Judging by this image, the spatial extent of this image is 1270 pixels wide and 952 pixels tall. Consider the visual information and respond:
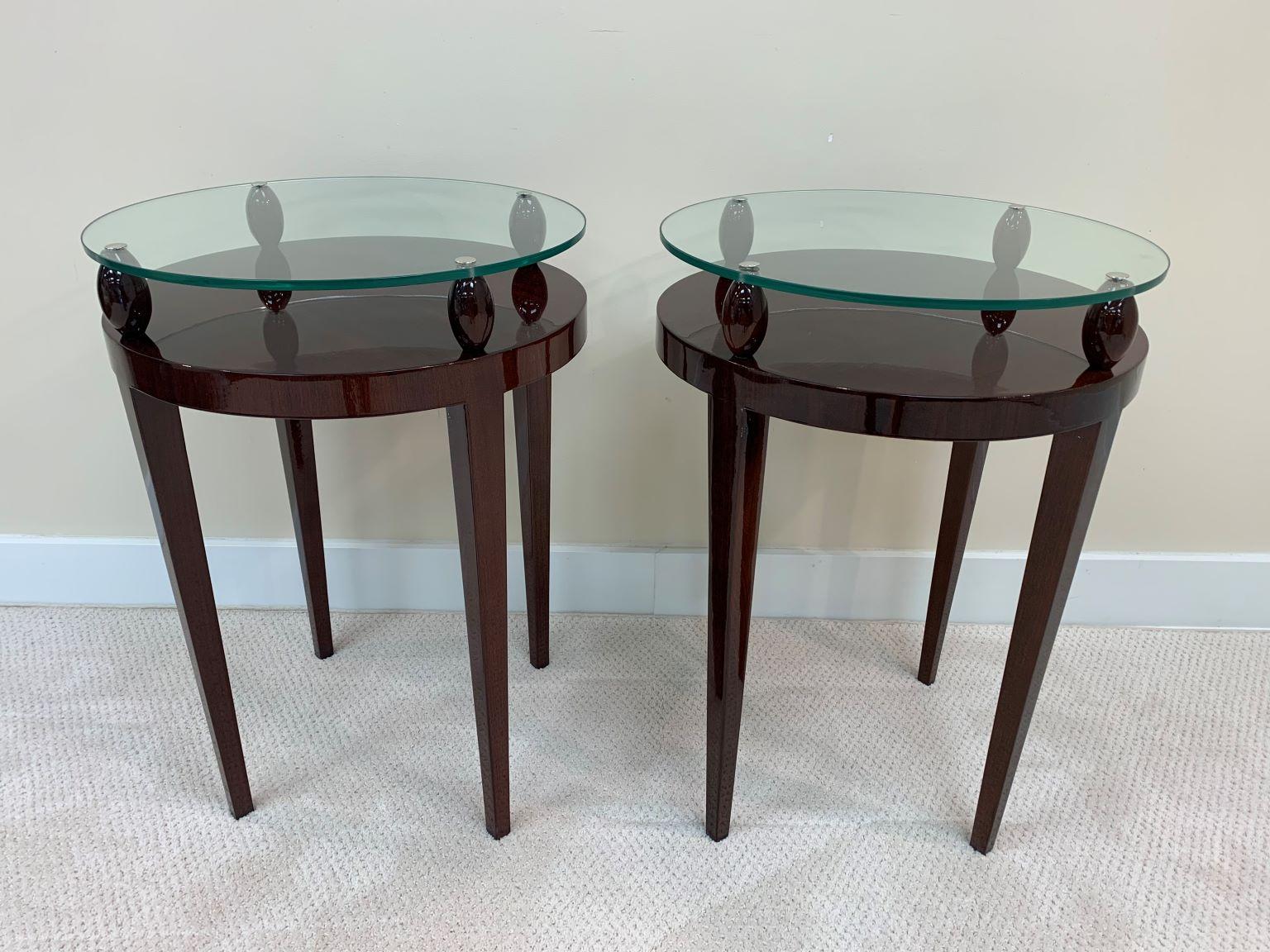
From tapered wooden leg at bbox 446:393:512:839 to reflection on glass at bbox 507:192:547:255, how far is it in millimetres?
177

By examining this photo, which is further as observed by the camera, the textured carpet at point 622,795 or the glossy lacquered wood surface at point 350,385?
the textured carpet at point 622,795

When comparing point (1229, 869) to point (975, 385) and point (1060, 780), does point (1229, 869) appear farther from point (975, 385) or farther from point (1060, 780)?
point (975, 385)

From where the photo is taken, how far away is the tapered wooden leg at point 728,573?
0.98m

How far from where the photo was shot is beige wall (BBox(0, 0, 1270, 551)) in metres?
1.24

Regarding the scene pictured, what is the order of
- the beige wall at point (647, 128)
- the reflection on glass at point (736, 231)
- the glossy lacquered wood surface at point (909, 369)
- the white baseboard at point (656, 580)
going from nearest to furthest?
the glossy lacquered wood surface at point (909, 369), the reflection on glass at point (736, 231), the beige wall at point (647, 128), the white baseboard at point (656, 580)

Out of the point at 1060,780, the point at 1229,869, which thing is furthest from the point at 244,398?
the point at 1229,869

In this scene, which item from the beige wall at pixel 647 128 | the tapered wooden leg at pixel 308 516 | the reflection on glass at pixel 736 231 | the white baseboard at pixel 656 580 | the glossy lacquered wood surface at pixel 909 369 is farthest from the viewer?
the white baseboard at pixel 656 580

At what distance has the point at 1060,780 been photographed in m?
1.28

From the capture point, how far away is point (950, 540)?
138cm

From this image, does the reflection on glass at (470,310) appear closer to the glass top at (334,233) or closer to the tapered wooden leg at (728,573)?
the glass top at (334,233)

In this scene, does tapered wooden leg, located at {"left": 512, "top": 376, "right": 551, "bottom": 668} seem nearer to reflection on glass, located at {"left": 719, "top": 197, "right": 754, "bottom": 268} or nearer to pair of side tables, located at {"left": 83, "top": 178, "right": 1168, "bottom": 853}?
pair of side tables, located at {"left": 83, "top": 178, "right": 1168, "bottom": 853}

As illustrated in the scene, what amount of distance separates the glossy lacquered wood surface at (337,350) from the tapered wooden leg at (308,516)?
0.26m

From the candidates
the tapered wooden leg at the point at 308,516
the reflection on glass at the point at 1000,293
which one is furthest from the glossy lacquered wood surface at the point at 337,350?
the reflection on glass at the point at 1000,293

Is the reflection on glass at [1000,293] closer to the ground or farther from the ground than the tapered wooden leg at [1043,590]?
farther from the ground
